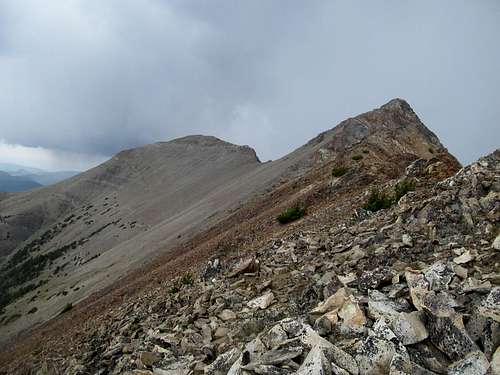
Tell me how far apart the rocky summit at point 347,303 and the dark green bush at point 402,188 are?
0.09m

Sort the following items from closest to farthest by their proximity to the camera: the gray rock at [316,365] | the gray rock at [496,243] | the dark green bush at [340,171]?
the gray rock at [316,365] < the gray rock at [496,243] < the dark green bush at [340,171]

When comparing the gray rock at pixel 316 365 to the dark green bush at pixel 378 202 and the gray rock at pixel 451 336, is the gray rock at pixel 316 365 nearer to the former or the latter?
the gray rock at pixel 451 336

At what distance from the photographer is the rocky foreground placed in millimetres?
6133

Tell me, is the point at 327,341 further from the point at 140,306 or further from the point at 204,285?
the point at 140,306

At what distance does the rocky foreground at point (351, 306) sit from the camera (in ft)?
20.1

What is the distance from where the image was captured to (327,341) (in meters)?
6.63

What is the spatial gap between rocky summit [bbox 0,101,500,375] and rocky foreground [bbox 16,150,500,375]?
0.03m

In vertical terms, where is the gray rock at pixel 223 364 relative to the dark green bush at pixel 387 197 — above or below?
below

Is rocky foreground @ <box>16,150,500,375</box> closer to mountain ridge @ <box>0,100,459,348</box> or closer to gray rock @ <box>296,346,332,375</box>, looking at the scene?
gray rock @ <box>296,346,332,375</box>

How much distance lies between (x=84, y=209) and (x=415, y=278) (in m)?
106

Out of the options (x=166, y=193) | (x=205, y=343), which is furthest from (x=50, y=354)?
(x=166, y=193)

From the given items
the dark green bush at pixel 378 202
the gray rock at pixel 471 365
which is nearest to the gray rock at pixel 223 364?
the gray rock at pixel 471 365

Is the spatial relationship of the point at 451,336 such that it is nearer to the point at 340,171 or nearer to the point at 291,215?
the point at 291,215

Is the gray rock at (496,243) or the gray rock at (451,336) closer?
the gray rock at (451,336)
